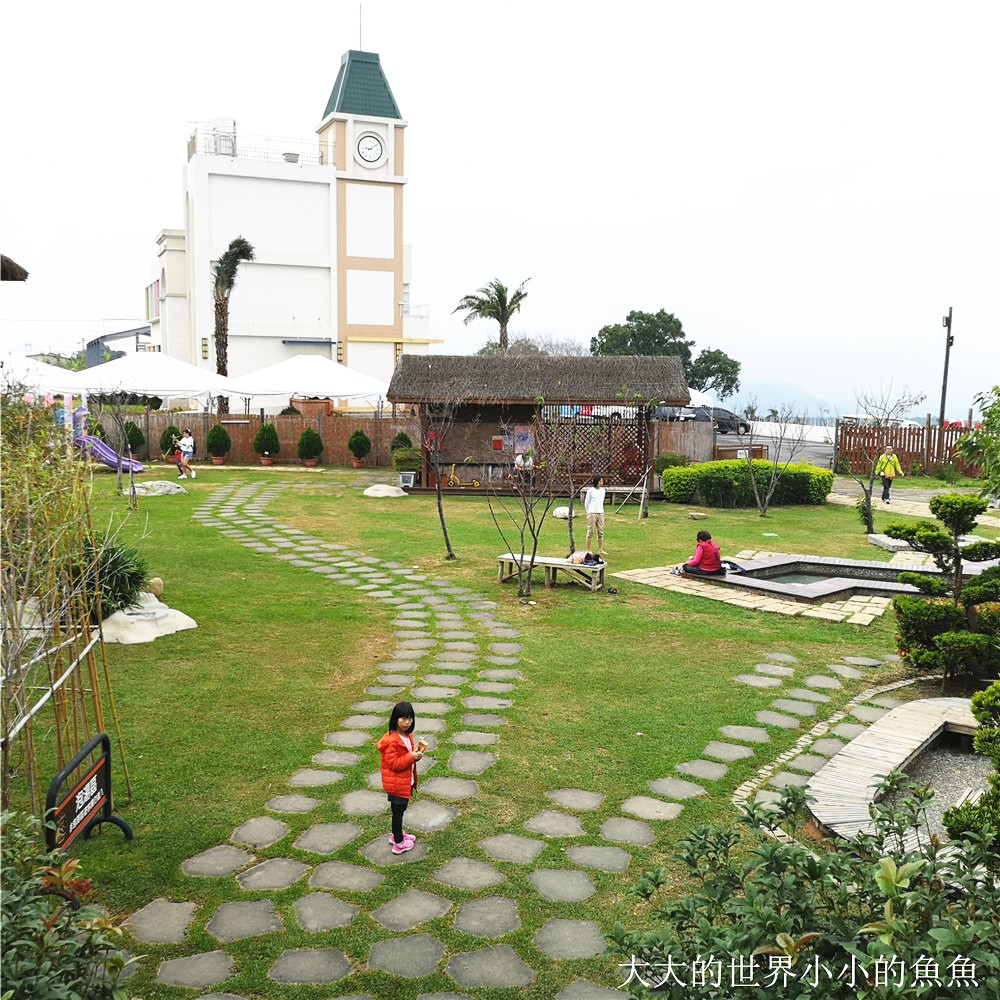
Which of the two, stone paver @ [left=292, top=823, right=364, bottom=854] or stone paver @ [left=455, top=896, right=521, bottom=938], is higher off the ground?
stone paver @ [left=292, top=823, right=364, bottom=854]

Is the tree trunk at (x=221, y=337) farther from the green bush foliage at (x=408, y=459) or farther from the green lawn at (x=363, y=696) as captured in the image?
the green lawn at (x=363, y=696)

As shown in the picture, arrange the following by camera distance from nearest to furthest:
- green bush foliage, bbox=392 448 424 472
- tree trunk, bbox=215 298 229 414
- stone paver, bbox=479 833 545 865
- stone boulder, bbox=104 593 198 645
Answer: stone paver, bbox=479 833 545 865 < stone boulder, bbox=104 593 198 645 < green bush foliage, bbox=392 448 424 472 < tree trunk, bbox=215 298 229 414

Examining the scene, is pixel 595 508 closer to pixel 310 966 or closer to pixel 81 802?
pixel 81 802

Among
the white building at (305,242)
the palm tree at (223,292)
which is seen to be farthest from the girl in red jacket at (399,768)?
the white building at (305,242)

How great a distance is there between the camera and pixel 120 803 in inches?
206

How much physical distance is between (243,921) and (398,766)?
1.08m

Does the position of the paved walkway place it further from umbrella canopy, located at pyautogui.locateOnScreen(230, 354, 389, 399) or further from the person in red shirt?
umbrella canopy, located at pyautogui.locateOnScreen(230, 354, 389, 399)

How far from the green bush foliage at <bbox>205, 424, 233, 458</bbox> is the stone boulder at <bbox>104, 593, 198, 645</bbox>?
18.4 m

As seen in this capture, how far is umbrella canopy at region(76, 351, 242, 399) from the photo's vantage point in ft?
75.1

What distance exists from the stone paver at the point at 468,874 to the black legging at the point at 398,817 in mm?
296

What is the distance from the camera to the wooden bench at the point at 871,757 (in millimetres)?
4965

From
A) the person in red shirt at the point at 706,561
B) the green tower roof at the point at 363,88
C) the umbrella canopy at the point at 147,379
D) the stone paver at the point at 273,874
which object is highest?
the green tower roof at the point at 363,88

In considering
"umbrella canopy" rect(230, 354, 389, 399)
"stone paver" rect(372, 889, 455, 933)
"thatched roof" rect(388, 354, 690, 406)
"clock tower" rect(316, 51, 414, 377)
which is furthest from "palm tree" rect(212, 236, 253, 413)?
"stone paver" rect(372, 889, 455, 933)

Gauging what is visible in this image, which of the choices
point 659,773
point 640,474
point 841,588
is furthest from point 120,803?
point 640,474
